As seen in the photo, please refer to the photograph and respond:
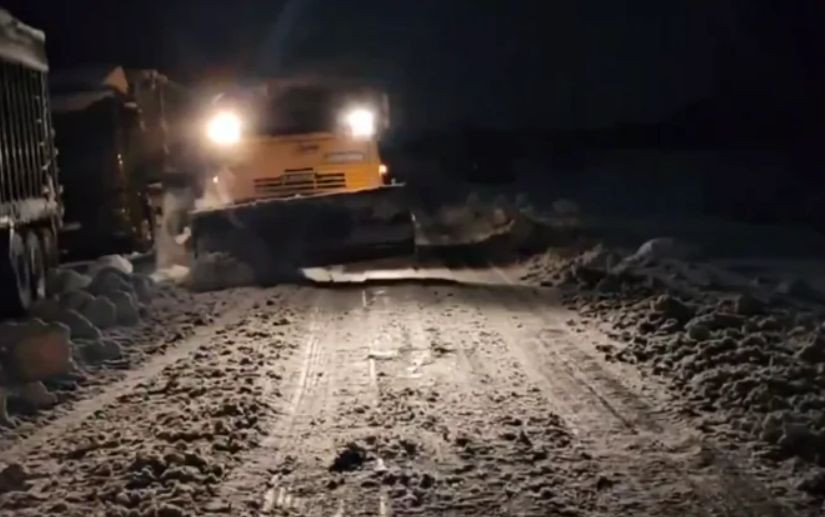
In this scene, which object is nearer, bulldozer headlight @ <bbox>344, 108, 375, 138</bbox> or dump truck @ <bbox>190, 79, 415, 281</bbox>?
dump truck @ <bbox>190, 79, 415, 281</bbox>

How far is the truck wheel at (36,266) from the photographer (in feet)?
46.2

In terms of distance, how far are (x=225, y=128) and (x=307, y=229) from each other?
2.60 metres

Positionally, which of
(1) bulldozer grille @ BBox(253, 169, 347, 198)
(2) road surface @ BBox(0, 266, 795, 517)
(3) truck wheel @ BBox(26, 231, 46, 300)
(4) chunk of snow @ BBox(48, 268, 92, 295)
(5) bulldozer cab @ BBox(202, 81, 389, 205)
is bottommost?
(2) road surface @ BBox(0, 266, 795, 517)

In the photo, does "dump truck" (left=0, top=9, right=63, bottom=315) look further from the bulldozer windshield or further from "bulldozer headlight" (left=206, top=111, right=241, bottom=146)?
the bulldozer windshield

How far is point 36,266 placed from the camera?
14.4 meters

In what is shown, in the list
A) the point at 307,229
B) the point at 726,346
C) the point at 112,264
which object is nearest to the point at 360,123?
the point at 307,229

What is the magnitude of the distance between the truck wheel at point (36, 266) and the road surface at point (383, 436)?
138 inches

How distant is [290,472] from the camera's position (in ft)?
22.0

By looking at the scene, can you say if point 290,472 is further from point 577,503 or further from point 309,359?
point 309,359

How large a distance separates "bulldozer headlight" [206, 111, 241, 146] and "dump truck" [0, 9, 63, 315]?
2568mm

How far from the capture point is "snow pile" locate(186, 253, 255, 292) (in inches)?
603

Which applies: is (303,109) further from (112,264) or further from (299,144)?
(112,264)

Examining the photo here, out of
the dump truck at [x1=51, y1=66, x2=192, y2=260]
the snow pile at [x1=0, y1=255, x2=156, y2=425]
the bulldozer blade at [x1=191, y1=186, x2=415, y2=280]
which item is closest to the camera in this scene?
the snow pile at [x1=0, y1=255, x2=156, y2=425]

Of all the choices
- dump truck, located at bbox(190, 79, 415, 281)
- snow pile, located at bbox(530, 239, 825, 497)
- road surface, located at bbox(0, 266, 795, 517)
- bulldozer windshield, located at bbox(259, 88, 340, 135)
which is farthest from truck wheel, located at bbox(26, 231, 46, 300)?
snow pile, located at bbox(530, 239, 825, 497)
